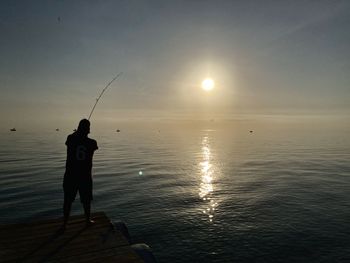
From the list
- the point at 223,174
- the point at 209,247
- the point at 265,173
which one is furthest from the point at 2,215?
the point at 265,173

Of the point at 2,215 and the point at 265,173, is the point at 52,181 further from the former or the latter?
the point at 265,173

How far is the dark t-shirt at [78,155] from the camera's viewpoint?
8.09 metres

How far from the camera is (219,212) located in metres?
17.7

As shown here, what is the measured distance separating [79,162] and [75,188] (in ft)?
2.77

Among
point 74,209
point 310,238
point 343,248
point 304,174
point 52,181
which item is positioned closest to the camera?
point 343,248

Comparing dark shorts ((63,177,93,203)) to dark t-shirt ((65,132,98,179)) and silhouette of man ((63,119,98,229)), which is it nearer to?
silhouette of man ((63,119,98,229))

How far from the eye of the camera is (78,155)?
320 inches

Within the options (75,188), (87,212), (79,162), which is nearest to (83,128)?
(79,162)

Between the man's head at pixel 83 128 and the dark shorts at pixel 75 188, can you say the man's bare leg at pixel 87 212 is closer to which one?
the dark shorts at pixel 75 188

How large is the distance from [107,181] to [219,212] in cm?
1394

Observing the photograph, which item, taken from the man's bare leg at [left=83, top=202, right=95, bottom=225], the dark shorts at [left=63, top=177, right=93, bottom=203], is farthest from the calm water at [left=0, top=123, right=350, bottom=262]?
the dark shorts at [left=63, top=177, right=93, bottom=203]

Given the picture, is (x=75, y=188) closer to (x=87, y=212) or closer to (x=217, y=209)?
(x=87, y=212)

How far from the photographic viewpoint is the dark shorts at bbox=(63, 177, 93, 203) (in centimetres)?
831

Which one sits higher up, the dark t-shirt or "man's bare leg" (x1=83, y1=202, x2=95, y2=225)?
the dark t-shirt
